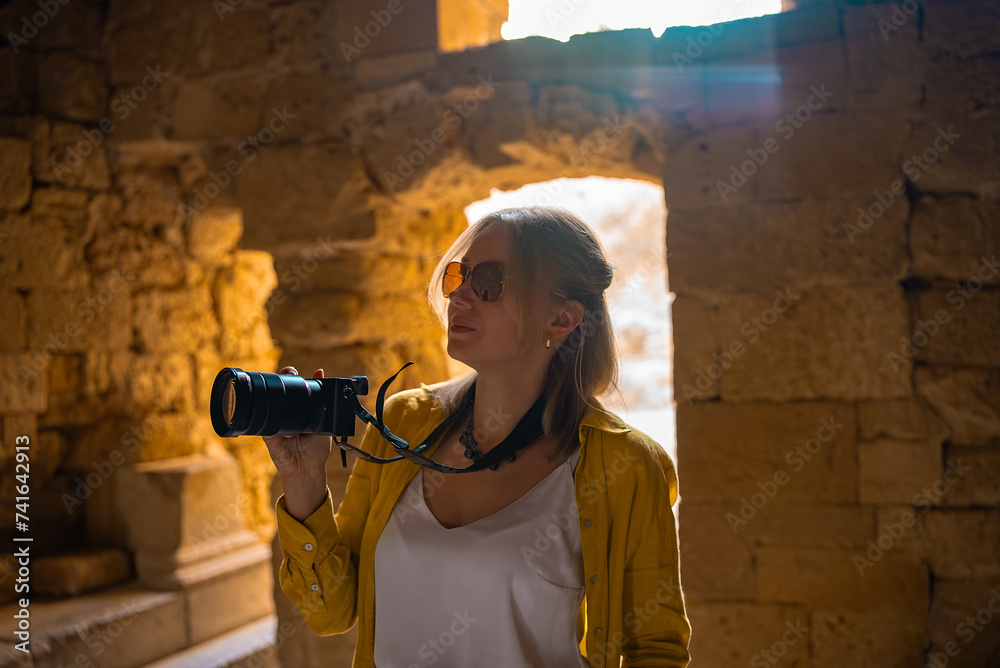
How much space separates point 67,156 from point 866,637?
3.88m

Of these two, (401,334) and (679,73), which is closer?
(679,73)

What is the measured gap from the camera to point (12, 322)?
3.43 metres

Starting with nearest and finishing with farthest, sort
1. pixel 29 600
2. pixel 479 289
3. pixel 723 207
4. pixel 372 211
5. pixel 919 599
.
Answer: pixel 479 289 < pixel 919 599 < pixel 723 207 < pixel 372 211 < pixel 29 600

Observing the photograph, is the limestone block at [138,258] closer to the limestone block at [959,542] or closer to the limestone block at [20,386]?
the limestone block at [20,386]

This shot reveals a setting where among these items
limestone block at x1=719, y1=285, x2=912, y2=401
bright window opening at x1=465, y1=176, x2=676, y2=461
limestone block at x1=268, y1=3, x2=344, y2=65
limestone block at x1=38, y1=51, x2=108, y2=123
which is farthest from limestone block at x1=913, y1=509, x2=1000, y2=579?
bright window opening at x1=465, y1=176, x2=676, y2=461

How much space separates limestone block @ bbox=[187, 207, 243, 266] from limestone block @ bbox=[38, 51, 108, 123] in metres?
0.69

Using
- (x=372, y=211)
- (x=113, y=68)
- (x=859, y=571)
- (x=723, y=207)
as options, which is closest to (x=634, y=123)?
(x=723, y=207)

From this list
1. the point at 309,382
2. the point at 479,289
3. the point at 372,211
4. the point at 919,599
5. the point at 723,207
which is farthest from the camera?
the point at 372,211

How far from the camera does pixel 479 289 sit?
5.03 feet

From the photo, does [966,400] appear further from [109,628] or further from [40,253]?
[40,253]

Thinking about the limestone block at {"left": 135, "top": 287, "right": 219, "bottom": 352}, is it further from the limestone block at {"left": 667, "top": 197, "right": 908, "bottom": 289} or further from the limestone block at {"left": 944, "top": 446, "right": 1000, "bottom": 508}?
the limestone block at {"left": 944, "top": 446, "right": 1000, "bottom": 508}

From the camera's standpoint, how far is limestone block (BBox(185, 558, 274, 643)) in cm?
370

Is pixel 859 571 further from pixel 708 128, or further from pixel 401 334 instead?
pixel 401 334

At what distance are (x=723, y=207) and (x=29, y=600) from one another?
3.41m
